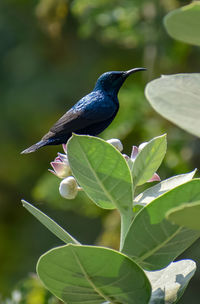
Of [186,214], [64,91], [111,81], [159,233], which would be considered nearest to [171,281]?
[159,233]

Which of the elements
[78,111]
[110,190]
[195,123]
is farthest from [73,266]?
[78,111]

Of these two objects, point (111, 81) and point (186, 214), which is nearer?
point (186, 214)

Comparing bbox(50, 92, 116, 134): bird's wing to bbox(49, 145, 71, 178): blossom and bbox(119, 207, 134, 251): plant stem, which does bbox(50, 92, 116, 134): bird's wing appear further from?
bbox(119, 207, 134, 251): plant stem

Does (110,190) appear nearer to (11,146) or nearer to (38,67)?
(11,146)

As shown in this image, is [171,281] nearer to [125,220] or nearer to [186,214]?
[125,220]

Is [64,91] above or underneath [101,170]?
underneath

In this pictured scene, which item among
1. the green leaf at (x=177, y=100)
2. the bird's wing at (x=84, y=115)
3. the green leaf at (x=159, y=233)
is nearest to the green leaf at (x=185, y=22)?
the green leaf at (x=177, y=100)

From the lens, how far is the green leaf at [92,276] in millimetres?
702

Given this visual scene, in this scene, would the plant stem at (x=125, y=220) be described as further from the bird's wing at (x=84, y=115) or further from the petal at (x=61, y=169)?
the bird's wing at (x=84, y=115)

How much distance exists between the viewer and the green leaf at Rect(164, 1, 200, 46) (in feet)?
2.34

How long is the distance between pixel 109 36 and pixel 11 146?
39.8 inches

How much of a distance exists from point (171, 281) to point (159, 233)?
0.10m

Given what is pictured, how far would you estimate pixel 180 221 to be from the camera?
2.11 feet

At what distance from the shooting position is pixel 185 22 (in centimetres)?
73
